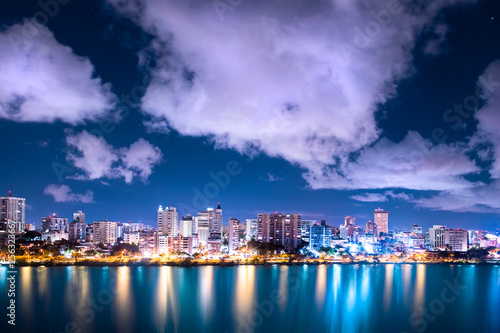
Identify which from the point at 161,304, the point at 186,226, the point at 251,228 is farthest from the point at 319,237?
the point at 161,304

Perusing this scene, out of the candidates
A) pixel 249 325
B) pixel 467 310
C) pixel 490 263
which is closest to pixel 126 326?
pixel 249 325

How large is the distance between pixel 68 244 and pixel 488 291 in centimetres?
2381

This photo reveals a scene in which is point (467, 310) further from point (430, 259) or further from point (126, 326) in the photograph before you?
point (430, 259)

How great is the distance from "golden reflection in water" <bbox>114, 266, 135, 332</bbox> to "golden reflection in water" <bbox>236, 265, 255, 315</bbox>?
3081 millimetres

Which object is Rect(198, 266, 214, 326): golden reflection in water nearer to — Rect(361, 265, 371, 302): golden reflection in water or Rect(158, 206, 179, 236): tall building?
Rect(361, 265, 371, 302): golden reflection in water

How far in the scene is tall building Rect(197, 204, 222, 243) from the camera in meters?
33.9

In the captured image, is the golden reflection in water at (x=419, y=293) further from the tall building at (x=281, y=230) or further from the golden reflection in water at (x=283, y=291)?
the tall building at (x=281, y=230)

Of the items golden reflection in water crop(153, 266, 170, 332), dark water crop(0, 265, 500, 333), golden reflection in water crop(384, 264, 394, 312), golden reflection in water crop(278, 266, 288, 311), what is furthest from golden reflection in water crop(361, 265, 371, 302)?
golden reflection in water crop(153, 266, 170, 332)

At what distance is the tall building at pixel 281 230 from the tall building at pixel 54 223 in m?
19.9

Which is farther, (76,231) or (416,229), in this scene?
(416,229)

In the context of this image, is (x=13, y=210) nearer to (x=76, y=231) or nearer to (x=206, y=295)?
(x=76, y=231)

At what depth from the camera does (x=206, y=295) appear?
502 inches

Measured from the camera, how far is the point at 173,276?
672 inches

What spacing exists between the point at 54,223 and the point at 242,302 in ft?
103
